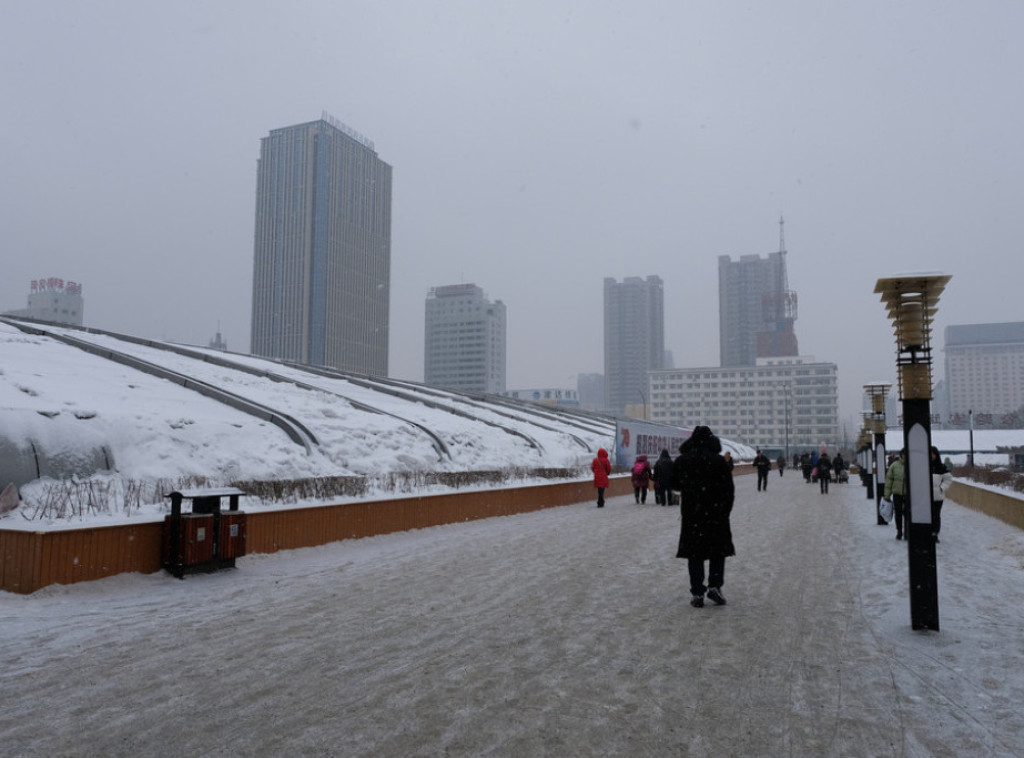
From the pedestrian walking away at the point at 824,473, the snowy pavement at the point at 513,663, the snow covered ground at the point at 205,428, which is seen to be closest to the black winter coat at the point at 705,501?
the snowy pavement at the point at 513,663

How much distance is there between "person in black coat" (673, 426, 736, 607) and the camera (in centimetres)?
738

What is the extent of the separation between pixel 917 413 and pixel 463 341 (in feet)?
605

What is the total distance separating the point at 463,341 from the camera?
19038 cm

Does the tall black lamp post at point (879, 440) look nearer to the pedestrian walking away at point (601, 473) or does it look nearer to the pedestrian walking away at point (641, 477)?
the pedestrian walking away at point (641, 477)

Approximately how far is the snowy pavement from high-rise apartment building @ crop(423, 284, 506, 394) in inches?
6954

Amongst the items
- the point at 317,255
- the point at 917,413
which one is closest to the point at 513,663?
the point at 917,413

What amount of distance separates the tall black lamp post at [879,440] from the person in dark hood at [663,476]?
495cm

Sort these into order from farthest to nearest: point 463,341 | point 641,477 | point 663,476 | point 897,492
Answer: point 463,341 < point 641,477 < point 663,476 < point 897,492

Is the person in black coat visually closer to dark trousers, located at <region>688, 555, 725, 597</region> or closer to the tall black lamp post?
dark trousers, located at <region>688, 555, 725, 597</region>

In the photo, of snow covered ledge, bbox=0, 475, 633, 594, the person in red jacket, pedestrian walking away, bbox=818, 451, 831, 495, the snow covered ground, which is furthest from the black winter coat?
pedestrian walking away, bbox=818, 451, 831, 495

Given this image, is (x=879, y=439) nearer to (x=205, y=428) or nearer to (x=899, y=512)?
(x=899, y=512)

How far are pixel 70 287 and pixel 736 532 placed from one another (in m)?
117

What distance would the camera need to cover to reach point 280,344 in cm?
16875

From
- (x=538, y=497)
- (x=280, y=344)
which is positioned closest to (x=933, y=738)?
(x=538, y=497)
